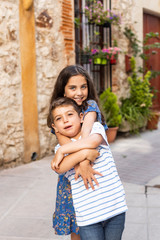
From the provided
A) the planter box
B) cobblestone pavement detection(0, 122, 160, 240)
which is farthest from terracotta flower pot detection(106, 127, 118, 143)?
cobblestone pavement detection(0, 122, 160, 240)

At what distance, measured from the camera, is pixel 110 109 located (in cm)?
654

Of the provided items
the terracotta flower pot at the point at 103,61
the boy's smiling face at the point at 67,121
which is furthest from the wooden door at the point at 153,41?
the boy's smiling face at the point at 67,121

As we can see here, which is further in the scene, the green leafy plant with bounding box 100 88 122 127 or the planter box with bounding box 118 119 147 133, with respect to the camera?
the planter box with bounding box 118 119 147 133

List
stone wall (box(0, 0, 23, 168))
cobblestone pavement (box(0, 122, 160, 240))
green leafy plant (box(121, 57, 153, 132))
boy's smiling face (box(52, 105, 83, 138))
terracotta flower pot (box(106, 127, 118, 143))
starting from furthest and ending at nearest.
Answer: green leafy plant (box(121, 57, 153, 132)), terracotta flower pot (box(106, 127, 118, 143)), stone wall (box(0, 0, 23, 168)), cobblestone pavement (box(0, 122, 160, 240)), boy's smiling face (box(52, 105, 83, 138))

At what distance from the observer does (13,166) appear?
487 cm

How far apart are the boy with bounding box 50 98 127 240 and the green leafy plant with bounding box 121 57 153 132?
5213 millimetres

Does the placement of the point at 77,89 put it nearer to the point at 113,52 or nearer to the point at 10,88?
Answer: the point at 10,88

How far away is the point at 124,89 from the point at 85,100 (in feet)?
19.0

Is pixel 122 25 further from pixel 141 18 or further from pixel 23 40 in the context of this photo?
pixel 23 40

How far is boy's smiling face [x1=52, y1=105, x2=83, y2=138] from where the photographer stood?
5.74ft

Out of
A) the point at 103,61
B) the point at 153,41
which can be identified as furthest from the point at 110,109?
the point at 153,41

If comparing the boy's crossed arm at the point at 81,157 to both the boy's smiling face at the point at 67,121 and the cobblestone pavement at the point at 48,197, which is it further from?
the cobblestone pavement at the point at 48,197

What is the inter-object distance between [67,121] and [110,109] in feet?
15.9

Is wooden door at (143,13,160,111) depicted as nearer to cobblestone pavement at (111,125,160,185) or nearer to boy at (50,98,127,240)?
cobblestone pavement at (111,125,160,185)
